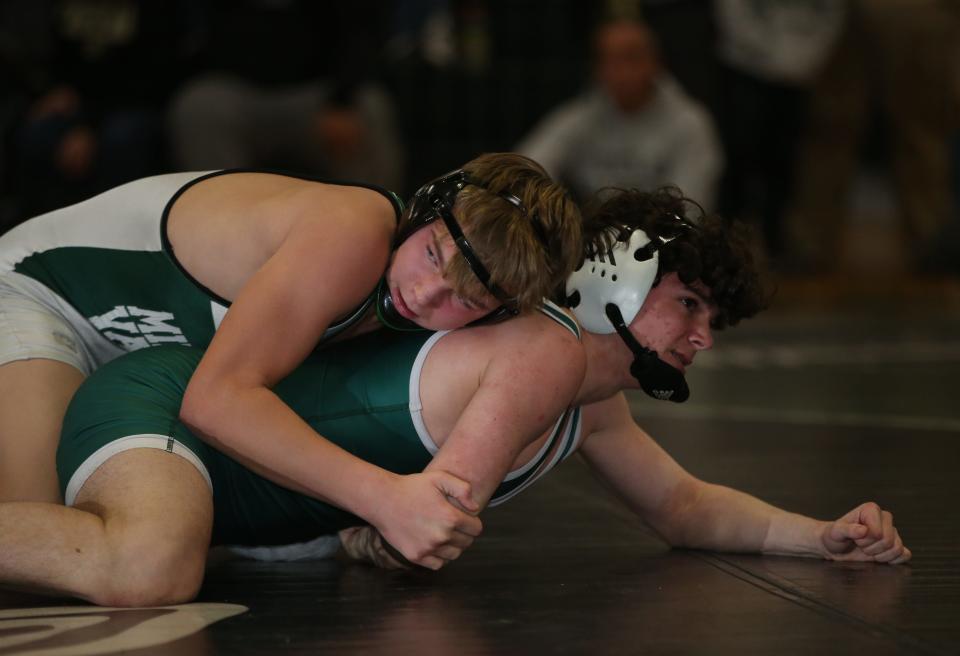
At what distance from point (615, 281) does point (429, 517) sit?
1.61ft

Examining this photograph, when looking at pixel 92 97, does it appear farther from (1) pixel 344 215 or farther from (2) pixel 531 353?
(2) pixel 531 353

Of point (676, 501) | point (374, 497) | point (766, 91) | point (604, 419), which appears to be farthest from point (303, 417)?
point (766, 91)

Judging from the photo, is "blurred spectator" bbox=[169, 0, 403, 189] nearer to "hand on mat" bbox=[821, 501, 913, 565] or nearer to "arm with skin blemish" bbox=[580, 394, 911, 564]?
"arm with skin blemish" bbox=[580, 394, 911, 564]

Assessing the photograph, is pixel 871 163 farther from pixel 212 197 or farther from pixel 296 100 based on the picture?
pixel 212 197

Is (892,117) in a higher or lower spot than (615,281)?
lower

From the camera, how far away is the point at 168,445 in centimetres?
223

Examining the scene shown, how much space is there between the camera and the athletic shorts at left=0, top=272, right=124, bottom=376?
2.50 metres

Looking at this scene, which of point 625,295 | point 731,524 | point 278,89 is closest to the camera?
point 625,295

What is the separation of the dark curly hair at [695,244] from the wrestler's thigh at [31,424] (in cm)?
86

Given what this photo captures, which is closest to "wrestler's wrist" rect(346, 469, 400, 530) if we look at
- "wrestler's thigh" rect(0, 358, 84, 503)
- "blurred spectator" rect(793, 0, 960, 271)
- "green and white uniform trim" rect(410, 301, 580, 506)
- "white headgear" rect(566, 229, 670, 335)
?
"green and white uniform trim" rect(410, 301, 580, 506)

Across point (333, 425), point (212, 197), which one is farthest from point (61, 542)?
point (212, 197)

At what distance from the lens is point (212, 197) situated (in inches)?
99.0

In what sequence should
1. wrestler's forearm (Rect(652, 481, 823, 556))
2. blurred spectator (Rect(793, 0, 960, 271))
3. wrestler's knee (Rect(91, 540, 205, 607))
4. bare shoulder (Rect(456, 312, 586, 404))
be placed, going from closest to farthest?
wrestler's knee (Rect(91, 540, 205, 607)) < bare shoulder (Rect(456, 312, 586, 404)) < wrestler's forearm (Rect(652, 481, 823, 556)) < blurred spectator (Rect(793, 0, 960, 271))

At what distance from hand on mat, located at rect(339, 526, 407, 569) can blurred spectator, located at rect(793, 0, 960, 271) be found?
228 inches
